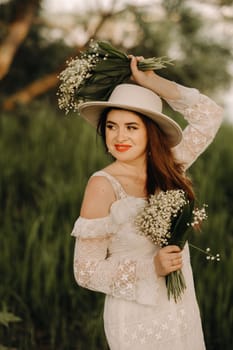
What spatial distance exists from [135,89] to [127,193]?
0.42 metres

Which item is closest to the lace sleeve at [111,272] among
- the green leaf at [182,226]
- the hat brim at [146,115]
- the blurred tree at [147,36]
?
the green leaf at [182,226]

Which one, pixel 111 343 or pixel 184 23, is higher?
pixel 184 23

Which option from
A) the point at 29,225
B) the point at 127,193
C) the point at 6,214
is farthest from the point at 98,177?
the point at 6,214

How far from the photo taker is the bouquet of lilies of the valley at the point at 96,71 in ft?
7.79

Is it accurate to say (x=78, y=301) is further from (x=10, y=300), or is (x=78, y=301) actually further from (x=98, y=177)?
(x=98, y=177)

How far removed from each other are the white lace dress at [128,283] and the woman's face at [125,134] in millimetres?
115

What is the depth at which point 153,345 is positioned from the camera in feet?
7.22

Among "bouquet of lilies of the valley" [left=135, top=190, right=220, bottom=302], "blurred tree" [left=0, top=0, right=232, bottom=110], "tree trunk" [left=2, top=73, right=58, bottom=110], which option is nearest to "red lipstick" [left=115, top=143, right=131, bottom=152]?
"bouquet of lilies of the valley" [left=135, top=190, right=220, bottom=302]


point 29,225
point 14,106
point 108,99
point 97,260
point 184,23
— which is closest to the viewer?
point 97,260

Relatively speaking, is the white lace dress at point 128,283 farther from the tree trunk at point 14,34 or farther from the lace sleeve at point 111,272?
the tree trunk at point 14,34

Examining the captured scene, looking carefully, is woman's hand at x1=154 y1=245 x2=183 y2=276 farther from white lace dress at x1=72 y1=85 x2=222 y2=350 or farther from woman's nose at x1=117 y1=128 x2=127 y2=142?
woman's nose at x1=117 y1=128 x2=127 y2=142

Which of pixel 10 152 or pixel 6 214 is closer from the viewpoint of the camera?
pixel 6 214

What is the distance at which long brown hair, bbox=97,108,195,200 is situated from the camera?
7.80 ft

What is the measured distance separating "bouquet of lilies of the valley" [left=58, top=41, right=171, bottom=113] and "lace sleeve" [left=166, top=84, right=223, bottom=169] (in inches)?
7.8
